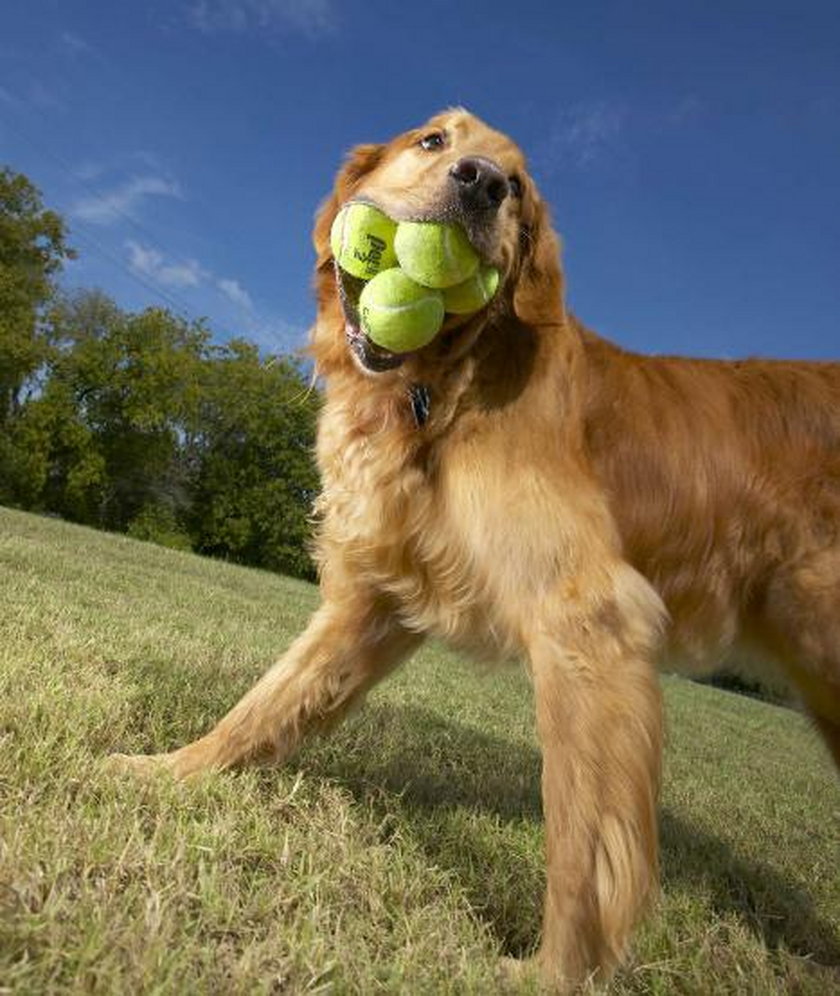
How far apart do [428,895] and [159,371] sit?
38.9 metres

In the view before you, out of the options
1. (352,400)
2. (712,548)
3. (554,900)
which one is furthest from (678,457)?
(554,900)

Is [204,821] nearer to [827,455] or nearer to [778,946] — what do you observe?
[778,946]

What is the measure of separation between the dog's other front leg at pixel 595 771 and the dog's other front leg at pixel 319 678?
0.89 metres

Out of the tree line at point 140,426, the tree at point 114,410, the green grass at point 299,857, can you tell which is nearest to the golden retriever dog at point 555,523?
the green grass at point 299,857

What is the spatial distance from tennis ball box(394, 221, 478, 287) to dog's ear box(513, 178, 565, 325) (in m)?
0.21

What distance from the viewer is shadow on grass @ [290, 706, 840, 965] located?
2641mm

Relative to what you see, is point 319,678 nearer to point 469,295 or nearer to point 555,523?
point 555,523

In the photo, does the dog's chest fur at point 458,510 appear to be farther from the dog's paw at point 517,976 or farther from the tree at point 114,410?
the tree at point 114,410

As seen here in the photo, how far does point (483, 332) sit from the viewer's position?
2684mm

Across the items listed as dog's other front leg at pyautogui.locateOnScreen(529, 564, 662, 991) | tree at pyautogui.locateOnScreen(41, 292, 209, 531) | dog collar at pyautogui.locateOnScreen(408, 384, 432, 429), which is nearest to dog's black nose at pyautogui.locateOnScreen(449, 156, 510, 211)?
dog collar at pyautogui.locateOnScreen(408, 384, 432, 429)

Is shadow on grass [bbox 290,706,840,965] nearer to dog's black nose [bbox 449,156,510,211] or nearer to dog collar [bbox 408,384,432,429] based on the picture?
dog collar [bbox 408,384,432,429]

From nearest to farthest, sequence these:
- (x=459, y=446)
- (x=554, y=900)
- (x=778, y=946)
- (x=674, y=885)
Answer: (x=554, y=900) < (x=459, y=446) < (x=778, y=946) < (x=674, y=885)

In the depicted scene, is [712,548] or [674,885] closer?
[712,548]

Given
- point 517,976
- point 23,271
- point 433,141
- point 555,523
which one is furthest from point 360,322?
point 23,271
